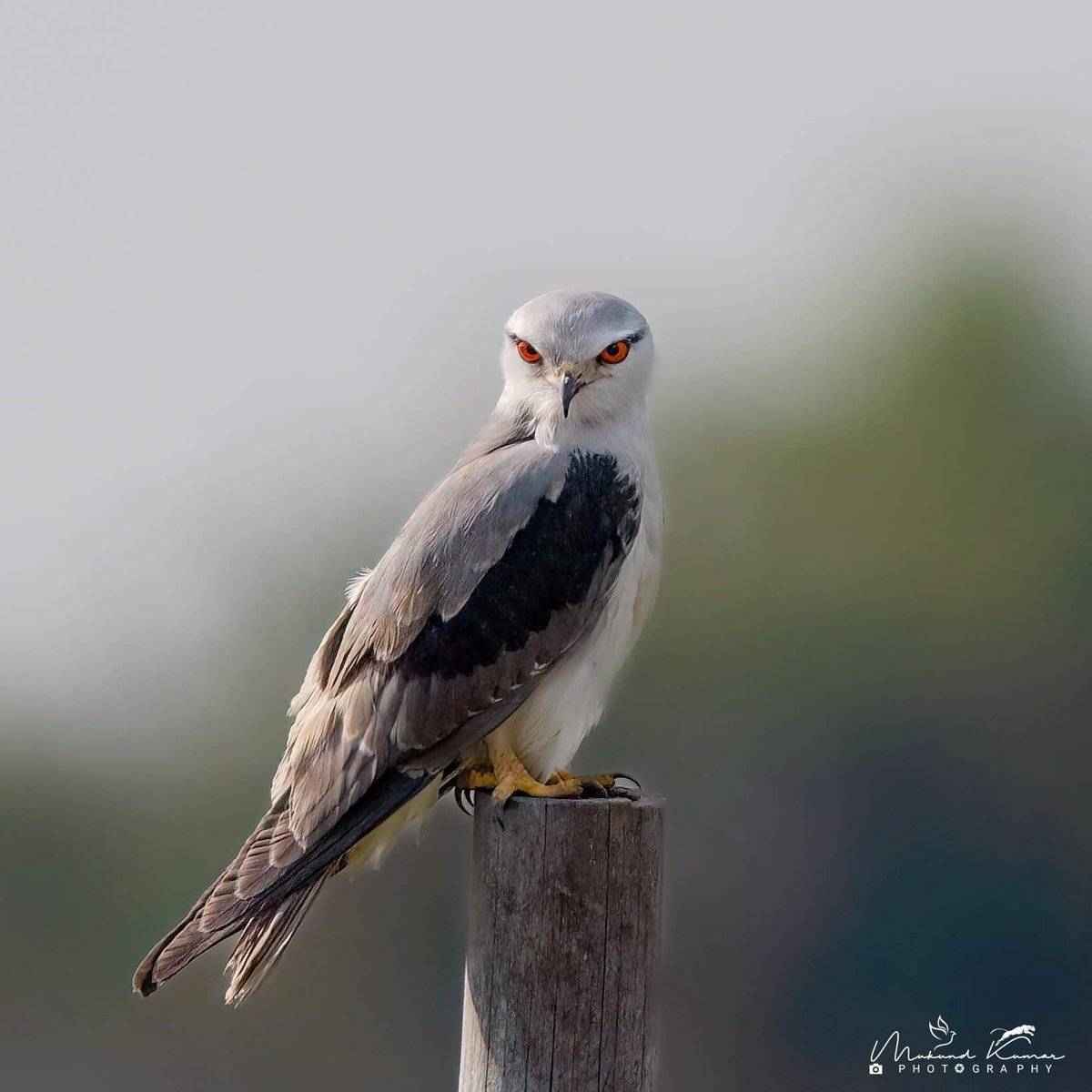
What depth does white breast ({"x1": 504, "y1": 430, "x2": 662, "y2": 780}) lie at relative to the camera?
5.95 metres

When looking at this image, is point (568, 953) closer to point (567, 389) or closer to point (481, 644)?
point (481, 644)

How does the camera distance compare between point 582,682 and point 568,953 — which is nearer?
point 568,953

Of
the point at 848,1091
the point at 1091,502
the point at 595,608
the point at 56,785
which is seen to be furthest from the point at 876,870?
the point at 595,608

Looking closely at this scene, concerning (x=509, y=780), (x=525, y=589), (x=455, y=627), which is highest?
(x=525, y=589)

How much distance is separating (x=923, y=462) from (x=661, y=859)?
22.5 metres

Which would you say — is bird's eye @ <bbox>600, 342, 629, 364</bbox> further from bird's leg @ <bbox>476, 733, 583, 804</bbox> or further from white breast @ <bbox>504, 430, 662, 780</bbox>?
bird's leg @ <bbox>476, 733, 583, 804</bbox>

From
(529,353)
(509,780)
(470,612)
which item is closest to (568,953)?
(509,780)

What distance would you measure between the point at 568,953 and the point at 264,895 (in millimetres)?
1051

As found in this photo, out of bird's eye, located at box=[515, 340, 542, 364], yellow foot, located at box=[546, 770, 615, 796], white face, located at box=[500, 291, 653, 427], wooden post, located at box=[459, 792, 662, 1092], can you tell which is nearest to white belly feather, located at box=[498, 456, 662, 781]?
yellow foot, located at box=[546, 770, 615, 796]

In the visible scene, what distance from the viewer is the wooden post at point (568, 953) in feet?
16.2

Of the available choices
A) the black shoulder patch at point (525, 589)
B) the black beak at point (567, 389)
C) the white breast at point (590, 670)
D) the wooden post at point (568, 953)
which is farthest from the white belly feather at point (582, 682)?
the wooden post at point (568, 953)

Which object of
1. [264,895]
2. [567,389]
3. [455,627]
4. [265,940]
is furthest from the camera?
[567,389]

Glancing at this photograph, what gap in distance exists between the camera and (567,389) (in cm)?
Answer: 595

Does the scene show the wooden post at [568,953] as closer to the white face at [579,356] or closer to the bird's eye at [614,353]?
the white face at [579,356]
